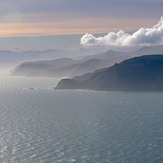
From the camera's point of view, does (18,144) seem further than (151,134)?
No

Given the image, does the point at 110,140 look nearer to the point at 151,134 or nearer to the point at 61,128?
the point at 151,134

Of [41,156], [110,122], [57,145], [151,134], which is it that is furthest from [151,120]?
[41,156]

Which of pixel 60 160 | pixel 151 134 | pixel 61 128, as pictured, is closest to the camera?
pixel 60 160

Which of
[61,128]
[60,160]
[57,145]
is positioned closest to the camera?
[60,160]

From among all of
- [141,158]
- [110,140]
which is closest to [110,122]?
[110,140]

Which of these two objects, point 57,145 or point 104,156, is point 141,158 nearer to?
point 104,156

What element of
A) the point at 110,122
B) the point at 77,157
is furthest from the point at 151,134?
the point at 77,157

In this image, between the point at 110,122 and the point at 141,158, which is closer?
the point at 141,158

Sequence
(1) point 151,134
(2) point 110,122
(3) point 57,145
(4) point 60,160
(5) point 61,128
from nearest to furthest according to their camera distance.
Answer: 1. (4) point 60,160
2. (3) point 57,145
3. (1) point 151,134
4. (5) point 61,128
5. (2) point 110,122
